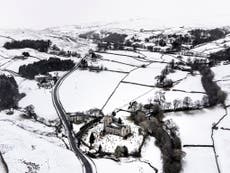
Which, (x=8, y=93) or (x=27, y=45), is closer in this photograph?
(x=8, y=93)

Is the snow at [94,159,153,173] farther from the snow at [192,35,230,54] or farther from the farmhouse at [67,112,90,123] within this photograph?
the snow at [192,35,230,54]

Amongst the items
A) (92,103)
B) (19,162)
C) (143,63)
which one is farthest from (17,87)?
(19,162)

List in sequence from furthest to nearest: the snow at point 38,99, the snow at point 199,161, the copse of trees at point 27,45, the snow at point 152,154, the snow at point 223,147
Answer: the copse of trees at point 27,45
the snow at point 38,99
the snow at point 152,154
the snow at point 223,147
the snow at point 199,161

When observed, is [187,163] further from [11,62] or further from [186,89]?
[11,62]

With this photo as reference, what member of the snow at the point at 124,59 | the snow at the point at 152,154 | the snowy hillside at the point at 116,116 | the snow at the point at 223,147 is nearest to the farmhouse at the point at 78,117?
the snowy hillside at the point at 116,116

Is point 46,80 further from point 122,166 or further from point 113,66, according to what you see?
point 122,166

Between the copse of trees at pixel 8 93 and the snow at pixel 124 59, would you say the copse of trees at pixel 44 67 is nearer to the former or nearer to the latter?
the copse of trees at pixel 8 93

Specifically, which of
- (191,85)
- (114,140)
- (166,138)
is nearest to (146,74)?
(191,85)

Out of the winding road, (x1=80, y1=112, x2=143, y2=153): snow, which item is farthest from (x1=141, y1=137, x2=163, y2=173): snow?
the winding road
